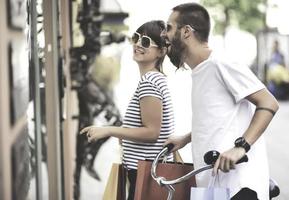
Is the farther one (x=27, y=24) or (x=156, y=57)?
(x=27, y=24)

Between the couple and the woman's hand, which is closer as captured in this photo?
the couple

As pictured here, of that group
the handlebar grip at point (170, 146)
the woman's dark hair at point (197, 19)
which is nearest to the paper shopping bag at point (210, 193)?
the handlebar grip at point (170, 146)

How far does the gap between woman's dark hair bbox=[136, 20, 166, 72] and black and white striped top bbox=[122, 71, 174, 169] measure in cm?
10

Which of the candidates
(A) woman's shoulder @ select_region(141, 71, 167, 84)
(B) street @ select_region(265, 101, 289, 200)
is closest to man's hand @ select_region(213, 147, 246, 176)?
(A) woman's shoulder @ select_region(141, 71, 167, 84)

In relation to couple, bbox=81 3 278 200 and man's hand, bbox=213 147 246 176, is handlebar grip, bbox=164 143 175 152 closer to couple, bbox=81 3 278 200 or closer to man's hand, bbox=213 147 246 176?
couple, bbox=81 3 278 200

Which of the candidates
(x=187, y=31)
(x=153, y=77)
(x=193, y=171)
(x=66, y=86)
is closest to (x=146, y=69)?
(x=153, y=77)

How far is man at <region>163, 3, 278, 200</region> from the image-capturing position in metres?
2.10

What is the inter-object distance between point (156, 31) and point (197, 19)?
0.30m

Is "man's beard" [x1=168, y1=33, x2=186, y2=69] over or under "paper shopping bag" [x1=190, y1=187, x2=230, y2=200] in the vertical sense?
over

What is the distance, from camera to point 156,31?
252 centimetres

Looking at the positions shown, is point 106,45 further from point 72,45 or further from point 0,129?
point 0,129

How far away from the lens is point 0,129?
2.49 meters

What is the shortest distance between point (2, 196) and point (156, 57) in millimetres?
917

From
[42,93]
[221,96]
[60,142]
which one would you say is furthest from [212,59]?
[60,142]
